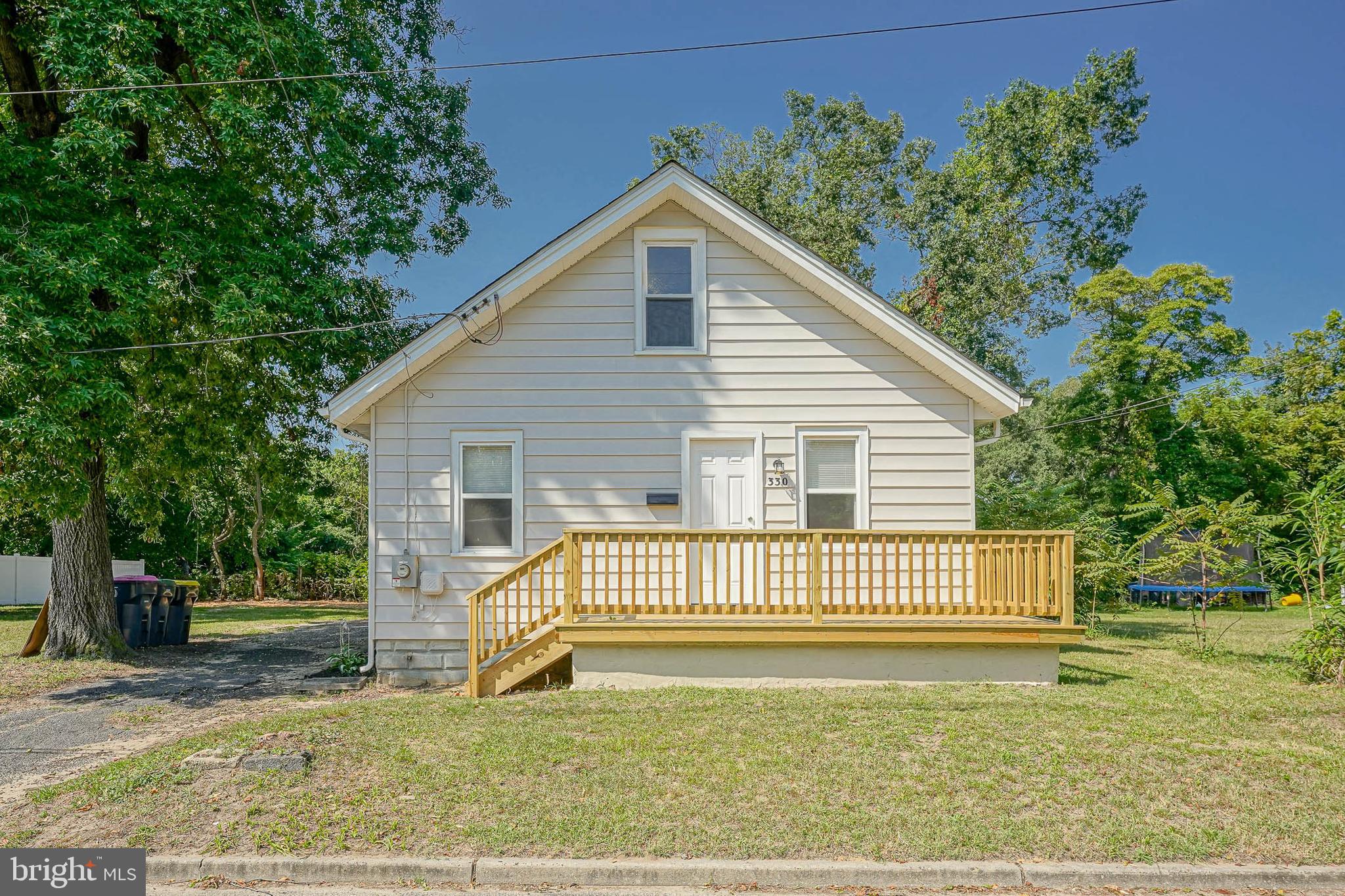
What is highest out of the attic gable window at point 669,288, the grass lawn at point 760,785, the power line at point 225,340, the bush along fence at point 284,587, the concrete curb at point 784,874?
the attic gable window at point 669,288

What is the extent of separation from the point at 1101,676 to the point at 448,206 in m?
14.5

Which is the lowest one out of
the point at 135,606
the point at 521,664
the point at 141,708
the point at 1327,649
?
the point at 141,708

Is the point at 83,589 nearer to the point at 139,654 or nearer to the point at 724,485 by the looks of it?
the point at 139,654

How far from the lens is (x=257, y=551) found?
26703 millimetres

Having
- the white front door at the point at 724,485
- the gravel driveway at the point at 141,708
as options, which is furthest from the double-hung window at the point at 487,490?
the gravel driveway at the point at 141,708

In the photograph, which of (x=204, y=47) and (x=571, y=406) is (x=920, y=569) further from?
(x=204, y=47)

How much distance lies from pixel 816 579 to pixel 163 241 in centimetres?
930

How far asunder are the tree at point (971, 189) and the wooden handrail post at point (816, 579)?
1919cm

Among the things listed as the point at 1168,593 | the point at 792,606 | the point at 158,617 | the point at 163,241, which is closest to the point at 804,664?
the point at 792,606

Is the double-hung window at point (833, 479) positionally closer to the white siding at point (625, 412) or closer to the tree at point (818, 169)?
the white siding at point (625, 412)

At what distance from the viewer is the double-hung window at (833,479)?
10.1 m

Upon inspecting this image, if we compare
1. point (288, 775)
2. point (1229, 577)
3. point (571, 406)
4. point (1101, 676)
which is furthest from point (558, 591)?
point (1229, 577)

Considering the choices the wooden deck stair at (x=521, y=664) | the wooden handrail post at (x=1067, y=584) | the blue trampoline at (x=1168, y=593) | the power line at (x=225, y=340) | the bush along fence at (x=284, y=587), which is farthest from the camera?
the bush along fence at (x=284, y=587)

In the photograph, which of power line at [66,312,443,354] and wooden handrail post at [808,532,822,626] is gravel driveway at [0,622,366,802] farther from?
wooden handrail post at [808,532,822,626]
